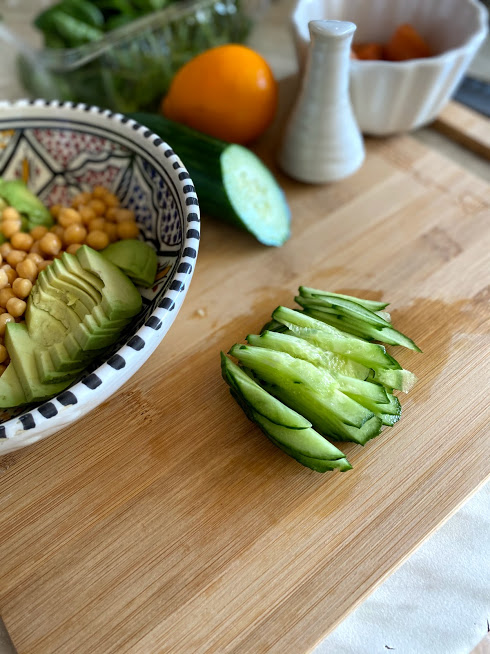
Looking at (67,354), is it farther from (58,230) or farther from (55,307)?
(58,230)

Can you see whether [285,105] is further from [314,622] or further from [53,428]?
[314,622]

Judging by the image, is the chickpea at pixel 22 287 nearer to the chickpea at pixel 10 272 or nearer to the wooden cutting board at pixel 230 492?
the chickpea at pixel 10 272

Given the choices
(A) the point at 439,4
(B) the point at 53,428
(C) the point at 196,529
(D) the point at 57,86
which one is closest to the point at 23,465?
(B) the point at 53,428

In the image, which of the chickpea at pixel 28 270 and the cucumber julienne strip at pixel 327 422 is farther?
the chickpea at pixel 28 270

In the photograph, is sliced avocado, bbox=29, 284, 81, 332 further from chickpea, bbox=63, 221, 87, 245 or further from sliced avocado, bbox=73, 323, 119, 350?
chickpea, bbox=63, 221, 87, 245

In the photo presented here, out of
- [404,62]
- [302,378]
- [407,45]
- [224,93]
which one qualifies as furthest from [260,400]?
[407,45]

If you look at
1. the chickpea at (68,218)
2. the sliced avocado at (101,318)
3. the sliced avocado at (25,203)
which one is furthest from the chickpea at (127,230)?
the sliced avocado at (101,318)
